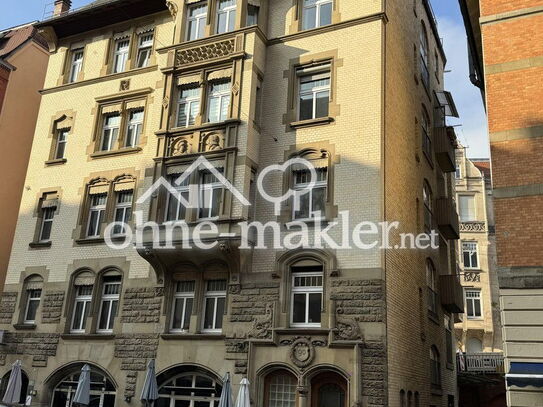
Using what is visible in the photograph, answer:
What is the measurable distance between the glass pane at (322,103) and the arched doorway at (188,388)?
907cm

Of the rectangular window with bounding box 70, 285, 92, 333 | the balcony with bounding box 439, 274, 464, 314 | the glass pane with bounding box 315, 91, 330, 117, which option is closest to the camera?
the glass pane with bounding box 315, 91, 330, 117

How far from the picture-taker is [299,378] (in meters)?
16.3

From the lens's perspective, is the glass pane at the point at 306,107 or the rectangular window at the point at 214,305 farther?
the glass pane at the point at 306,107

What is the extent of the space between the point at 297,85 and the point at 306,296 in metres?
7.32

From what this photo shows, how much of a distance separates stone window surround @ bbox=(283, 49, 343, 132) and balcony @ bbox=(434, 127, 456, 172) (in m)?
8.84

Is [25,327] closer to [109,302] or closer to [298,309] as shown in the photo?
[109,302]

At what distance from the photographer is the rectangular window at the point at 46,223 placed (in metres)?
23.2

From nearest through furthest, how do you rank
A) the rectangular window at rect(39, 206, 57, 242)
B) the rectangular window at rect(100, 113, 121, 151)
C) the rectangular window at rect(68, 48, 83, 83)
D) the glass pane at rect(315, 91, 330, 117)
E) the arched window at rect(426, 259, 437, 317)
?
1. the glass pane at rect(315, 91, 330, 117)
2. the arched window at rect(426, 259, 437, 317)
3. the rectangular window at rect(100, 113, 121, 151)
4. the rectangular window at rect(39, 206, 57, 242)
5. the rectangular window at rect(68, 48, 83, 83)

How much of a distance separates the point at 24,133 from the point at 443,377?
22118 millimetres

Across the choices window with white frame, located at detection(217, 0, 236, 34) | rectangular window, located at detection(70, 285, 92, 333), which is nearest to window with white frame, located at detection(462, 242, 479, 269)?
window with white frame, located at detection(217, 0, 236, 34)

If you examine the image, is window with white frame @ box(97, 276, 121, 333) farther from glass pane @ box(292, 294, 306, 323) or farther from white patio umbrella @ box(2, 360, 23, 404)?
glass pane @ box(292, 294, 306, 323)

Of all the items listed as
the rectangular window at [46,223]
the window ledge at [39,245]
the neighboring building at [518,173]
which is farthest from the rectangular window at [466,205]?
the window ledge at [39,245]

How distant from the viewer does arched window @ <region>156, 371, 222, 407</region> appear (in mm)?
17828

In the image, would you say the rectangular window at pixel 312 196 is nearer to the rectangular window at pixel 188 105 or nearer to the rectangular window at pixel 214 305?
the rectangular window at pixel 214 305
